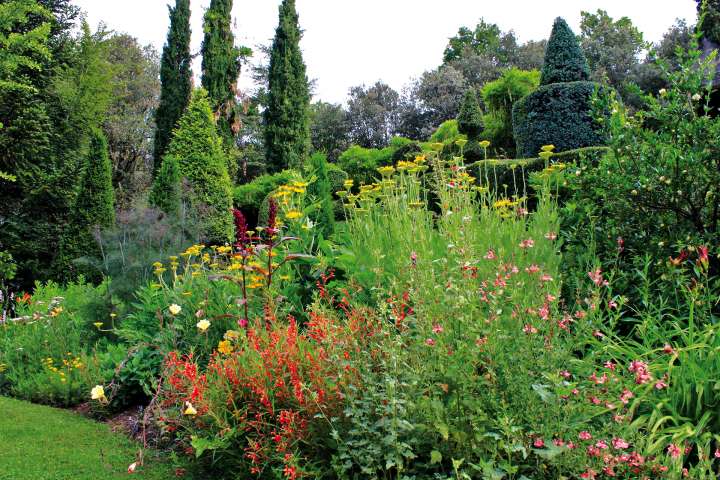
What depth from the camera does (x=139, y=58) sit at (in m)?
26.6

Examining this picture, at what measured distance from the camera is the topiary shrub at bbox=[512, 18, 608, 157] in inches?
347

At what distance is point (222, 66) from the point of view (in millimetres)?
19172

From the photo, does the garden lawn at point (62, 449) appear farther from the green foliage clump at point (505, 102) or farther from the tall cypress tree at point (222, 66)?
the tall cypress tree at point (222, 66)

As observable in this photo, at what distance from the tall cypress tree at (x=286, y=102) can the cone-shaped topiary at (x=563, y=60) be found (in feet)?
37.3

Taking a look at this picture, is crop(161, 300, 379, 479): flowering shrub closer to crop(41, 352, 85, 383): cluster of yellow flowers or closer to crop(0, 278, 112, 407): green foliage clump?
crop(0, 278, 112, 407): green foliage clump

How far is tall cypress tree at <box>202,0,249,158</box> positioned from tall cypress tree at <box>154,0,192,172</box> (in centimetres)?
89

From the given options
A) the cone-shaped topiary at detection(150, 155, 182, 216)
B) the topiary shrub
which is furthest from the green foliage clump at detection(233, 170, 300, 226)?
the topiary shrub

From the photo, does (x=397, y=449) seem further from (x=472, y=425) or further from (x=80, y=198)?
(x=80, y=198)

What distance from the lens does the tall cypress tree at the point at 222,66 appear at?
1911 centimetres

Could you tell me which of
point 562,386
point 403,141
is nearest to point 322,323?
point 562,386

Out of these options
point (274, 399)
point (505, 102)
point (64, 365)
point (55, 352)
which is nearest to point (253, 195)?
point (505, 102)

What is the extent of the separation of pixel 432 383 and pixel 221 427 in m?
1.03

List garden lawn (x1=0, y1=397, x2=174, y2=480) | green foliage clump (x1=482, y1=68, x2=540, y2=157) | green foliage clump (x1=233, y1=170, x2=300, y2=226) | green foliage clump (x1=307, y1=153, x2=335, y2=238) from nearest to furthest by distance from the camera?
1. garden lawn (x1=0, y1=397, x2=174, y2=480)
2. green foliage clump (x1=307, y1=153, x2=335, y2=238)
3. green foliage clump (x1=482, y1=68, x2=540, y2=157)
4. green foliage clump (x1=233, y1=170, x2=300, y2=226)

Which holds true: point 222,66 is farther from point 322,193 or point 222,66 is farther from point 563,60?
point 322,193
